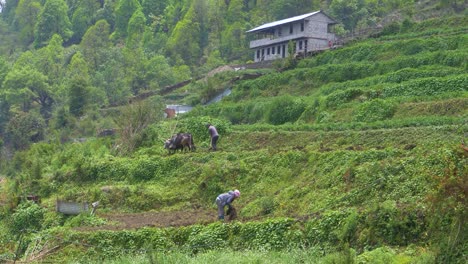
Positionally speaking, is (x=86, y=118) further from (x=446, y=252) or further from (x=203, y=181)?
(x=446, y=252)

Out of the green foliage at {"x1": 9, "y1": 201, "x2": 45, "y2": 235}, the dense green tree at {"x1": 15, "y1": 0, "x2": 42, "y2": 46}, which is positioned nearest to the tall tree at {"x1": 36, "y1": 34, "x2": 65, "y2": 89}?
the dense green tree at {"x1": 15, "y1": 0, "x2": 42, "y2": 46}

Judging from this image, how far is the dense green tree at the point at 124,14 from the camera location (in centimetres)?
10600

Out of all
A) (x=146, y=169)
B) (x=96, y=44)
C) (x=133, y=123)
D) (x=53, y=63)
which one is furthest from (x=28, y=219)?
(x=96, y=44)

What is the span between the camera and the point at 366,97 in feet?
106

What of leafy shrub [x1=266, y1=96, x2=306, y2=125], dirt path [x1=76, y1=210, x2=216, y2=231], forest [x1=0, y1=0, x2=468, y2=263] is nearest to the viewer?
forest [x1=0, y1=0, x2=468, y2=263]

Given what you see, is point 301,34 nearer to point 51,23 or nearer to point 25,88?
point 25,88

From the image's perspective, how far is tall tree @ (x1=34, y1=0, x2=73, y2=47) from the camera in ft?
357

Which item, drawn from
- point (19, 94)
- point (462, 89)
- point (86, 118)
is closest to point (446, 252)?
point (462, 89)

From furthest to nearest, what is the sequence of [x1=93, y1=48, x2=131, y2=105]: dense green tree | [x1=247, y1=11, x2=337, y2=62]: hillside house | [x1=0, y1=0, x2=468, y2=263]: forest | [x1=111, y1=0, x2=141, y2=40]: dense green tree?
[x1=111, y1=0, x2=141, y2=40]: dense green tree < [x1=93, y1=48, x2=131, y2=105]: dense green tree < [x1=247, y1=11, x2=337, y2=62]: hillside house < [x1=0, y1=0, x2=468, y2=263]: forest

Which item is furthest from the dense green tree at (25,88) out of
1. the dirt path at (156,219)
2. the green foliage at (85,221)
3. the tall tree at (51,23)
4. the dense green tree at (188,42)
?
the dirt path at (156,219)

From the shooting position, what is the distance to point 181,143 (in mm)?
30719

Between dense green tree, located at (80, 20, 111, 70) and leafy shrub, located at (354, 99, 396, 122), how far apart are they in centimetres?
5575

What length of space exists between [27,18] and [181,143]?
95.6m

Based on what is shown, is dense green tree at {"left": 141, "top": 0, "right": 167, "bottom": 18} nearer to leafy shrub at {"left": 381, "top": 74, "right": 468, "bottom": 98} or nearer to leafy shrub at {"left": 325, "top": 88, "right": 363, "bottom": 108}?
leafy shrub at {"left": 325, "top": 88, "right": 363, "bottom": 108}
